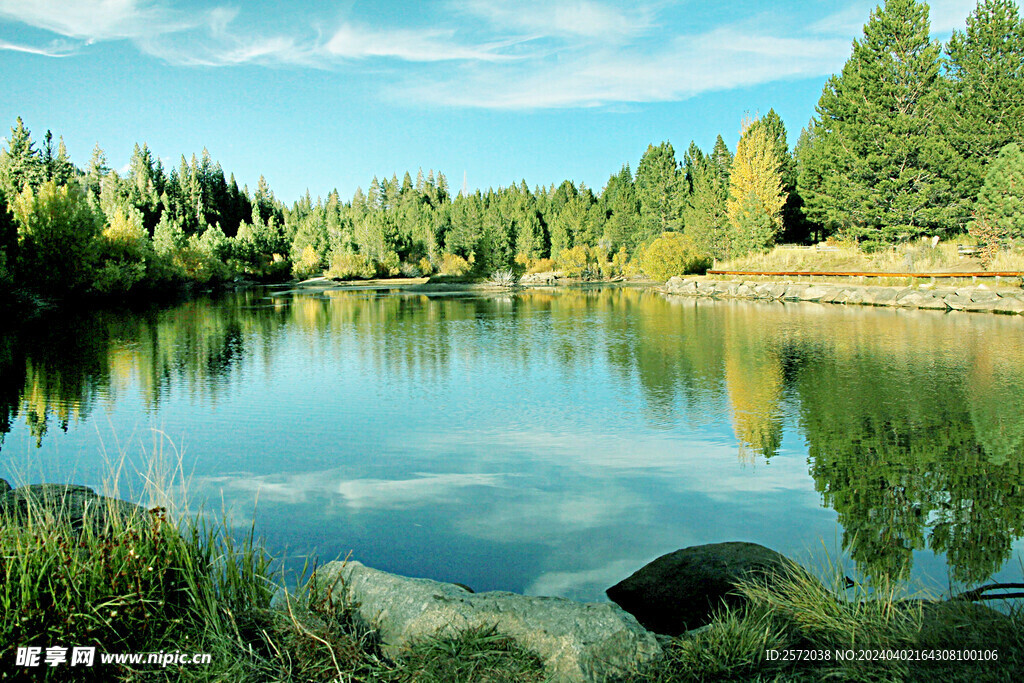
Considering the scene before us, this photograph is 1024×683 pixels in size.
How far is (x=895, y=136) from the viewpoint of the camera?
33875 millimetres

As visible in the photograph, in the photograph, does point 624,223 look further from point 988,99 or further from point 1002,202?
point 1002,202

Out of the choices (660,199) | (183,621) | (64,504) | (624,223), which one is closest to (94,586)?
(183,621)

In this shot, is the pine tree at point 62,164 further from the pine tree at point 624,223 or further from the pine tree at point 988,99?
the pine tree at point 988,99

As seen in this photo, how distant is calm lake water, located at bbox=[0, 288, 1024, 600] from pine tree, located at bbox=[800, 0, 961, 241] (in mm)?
18160

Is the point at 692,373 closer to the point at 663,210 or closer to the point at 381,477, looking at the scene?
the point at 381,477

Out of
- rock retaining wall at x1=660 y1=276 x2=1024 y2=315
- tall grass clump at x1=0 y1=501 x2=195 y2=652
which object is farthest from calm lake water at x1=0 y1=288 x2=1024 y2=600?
rock retaining wall at x1=660 y1=276 x2=1024 y2=315

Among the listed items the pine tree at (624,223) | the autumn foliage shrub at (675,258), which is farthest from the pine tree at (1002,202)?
the pine tree at (624,223)

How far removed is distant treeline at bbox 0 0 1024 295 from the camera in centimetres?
3325

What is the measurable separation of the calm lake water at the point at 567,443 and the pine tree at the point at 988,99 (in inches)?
774

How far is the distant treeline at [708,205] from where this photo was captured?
3325 cm

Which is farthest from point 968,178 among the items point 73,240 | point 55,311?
point 73,240

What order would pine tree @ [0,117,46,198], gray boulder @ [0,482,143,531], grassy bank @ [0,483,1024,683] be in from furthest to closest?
pine tree @ [0,117,46,198] < gray boulder @ [0,482,143,531] < grassy bank @ [0,483,1024,683]

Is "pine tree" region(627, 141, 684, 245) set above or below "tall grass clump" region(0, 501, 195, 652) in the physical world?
above

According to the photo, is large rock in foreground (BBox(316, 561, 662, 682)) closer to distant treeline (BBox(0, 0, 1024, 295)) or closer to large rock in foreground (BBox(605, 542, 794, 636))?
large rock in foreground (BBox(605, 542, 794, 636))
